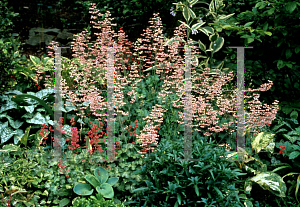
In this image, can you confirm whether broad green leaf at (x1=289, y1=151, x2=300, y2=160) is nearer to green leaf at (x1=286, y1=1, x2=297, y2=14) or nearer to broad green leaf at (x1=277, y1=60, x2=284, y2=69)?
broad green leaf at (x1=277, y1=60, x2=284, y2=69)

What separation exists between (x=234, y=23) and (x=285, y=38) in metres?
0.68

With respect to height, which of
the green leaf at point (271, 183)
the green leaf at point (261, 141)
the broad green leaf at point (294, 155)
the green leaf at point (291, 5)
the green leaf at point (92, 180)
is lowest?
the green leaf at point (271, 183)

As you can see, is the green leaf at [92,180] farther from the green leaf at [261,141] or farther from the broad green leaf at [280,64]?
the broad green leaf at [280,64]

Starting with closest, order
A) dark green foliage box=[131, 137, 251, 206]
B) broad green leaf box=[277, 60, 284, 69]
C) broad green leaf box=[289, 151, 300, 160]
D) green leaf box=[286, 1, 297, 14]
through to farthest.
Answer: dark green foliage box=[131, 137, 251, 206], broad green leaf box=[289, 151, 300, 160], green leaf box=[286, 1, 297, 14], broad green leaf box=[277, 60, 284, 69]

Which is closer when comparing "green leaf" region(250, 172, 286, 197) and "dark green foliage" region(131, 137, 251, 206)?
"dark green foliage" region(131, 137, 251, 206)

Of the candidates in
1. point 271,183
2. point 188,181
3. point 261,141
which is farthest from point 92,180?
point 261,141

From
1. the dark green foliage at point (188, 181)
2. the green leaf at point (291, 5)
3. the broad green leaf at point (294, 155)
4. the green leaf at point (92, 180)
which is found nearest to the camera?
the dark green foliage at point (188, 181)

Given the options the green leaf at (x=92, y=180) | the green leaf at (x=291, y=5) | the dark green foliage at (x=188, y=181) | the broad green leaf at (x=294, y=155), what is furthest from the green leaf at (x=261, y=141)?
the green leaf at (x=92, y=180)

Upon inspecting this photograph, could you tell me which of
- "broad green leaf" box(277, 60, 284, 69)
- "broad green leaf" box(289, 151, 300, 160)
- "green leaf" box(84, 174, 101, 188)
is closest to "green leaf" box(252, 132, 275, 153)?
"broad green leaf" box(289, 151, 300, 160)

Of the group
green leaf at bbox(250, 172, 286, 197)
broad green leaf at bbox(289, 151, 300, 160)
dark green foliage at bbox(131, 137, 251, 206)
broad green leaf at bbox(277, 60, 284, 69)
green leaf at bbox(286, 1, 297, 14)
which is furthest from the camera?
broad green leaf at bbox(277, 60, 284, 69)

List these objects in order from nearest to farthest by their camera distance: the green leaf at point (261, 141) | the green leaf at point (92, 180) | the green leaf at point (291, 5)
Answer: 1. the green leaf at point (92, 180)
2. the green leaf at point (261, 141)
3. the green leaf at point (291, 5)

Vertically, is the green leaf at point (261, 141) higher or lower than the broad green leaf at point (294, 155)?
higher

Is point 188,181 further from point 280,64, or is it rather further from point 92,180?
point 280,64

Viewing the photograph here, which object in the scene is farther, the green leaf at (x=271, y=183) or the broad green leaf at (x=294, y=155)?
the broad green leaf at (x=294, y=155)
